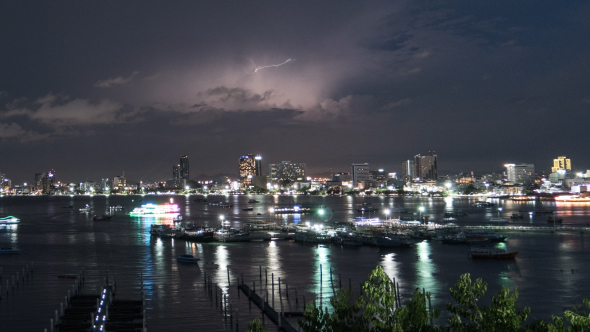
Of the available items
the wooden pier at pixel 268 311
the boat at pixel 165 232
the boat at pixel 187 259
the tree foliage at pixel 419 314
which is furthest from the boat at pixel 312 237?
the tree foliage at pixel 419 314

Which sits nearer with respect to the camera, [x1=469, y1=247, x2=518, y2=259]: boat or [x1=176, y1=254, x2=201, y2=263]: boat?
[x1=176, y1=254, x2=201, y2=263]: boat

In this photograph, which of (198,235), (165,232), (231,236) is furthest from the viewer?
(165,232)

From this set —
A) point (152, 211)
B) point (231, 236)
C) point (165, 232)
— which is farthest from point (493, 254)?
point (152, 211)

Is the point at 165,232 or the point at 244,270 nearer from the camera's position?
the point at 244,270

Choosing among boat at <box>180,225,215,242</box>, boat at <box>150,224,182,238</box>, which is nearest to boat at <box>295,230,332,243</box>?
boat at <box>180,225,215,242</box>

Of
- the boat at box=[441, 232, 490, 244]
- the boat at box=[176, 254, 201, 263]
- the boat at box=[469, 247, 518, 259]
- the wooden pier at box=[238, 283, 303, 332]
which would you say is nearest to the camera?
the wooden pier at box=[238, 283, 303, 332]

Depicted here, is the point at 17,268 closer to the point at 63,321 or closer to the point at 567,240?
the point at 63,321

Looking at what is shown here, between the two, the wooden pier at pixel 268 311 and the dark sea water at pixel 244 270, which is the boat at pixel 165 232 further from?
the wooden pier at pixel 268 311

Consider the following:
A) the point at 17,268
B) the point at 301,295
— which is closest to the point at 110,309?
the point at 301,295

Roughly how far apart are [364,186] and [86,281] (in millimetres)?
180276

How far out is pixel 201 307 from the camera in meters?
17.2

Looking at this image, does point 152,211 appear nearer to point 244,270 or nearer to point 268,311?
point 244,270

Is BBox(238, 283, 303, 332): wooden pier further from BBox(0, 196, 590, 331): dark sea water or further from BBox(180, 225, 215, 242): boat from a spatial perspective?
BBox(180, 225, 215, 242): boat

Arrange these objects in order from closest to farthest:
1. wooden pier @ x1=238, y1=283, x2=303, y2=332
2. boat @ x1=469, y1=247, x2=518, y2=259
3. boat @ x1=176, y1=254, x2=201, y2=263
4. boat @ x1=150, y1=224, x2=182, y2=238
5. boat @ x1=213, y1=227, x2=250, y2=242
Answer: wooden pier @ x1=238, y1=283, x2=303, y2=332 < boat @ x1=176, y1=254, x2=201, y2=263 < boat @ x1=469, y1=247, x2=518, y2=259 < boat @ x1=213, y1=227, x2=250, y2=242 < boat @ x1=150, y1=224, x2=182, y2=238
